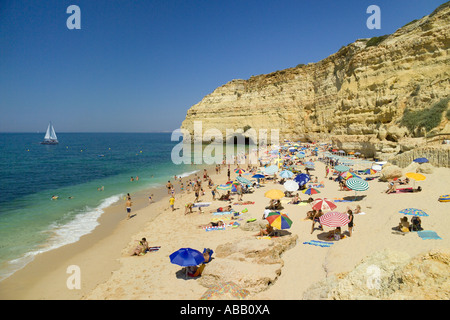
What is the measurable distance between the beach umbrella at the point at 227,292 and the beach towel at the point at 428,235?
16.2 feet

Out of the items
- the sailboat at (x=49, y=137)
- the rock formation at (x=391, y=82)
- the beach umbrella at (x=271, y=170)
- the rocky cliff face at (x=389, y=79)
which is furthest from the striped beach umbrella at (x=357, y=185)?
the sailboat at (x=49, y=137)

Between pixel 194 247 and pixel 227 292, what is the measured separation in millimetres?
3934

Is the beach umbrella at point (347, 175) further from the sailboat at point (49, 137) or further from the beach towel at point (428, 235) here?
the sailboat at point (49, 137)

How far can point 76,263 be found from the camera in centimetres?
871

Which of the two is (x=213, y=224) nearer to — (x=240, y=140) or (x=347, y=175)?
(x=347, y=175)

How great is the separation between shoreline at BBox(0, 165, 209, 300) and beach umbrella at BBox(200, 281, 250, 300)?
3831 mm

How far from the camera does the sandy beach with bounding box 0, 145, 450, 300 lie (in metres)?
6.20

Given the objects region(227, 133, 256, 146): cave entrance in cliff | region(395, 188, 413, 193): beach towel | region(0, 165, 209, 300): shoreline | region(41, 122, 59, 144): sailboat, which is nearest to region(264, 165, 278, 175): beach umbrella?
region(395, 188, 413, 193): beach towel

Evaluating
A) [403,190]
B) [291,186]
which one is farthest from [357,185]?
[291,186]

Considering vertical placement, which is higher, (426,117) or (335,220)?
(426,117)

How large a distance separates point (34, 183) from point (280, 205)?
2384 cm

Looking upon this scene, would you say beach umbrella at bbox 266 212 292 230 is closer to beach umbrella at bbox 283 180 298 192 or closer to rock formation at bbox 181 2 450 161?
beach umbrella at bbox 283 180 298 192

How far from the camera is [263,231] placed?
891 centimetres
